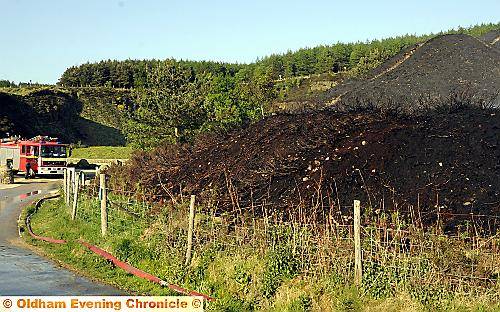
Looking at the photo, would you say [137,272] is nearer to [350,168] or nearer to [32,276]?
[32,276]

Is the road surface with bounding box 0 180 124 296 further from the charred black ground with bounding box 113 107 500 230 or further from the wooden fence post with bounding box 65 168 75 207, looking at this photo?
the charred black ground with bounding box 113 107 500 230

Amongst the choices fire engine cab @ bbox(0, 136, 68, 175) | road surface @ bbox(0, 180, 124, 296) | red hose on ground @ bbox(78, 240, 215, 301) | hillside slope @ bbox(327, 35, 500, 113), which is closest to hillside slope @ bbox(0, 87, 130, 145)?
fire engine cab @ bbox(0, 136, 68, 175)

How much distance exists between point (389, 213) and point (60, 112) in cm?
7326

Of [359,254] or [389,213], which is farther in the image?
[389,213]

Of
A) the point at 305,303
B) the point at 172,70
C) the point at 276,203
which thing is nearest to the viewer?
the point at 305,303

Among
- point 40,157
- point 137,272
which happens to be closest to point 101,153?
point 40,157

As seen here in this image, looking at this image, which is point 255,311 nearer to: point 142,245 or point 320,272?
point 320,272

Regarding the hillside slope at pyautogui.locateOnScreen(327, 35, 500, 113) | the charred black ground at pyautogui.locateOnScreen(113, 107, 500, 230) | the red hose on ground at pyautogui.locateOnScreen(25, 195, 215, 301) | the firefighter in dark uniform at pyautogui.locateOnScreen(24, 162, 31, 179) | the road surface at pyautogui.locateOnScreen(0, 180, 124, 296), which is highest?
the hillside slope at pyautogui.locateOnScreen(327, 35, 500, 113)

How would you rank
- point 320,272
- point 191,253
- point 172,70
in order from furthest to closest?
point 172,70 → point 191,253 → point 320,272

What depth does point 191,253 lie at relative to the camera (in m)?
12.1

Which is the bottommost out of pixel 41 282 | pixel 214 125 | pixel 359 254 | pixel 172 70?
pixel 41 282

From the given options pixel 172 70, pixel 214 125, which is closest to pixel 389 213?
pixel 214 125

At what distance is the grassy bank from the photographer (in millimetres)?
9016

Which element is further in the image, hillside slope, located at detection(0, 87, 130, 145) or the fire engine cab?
hillside slope, located at detection(0, 87, 130, 145)
